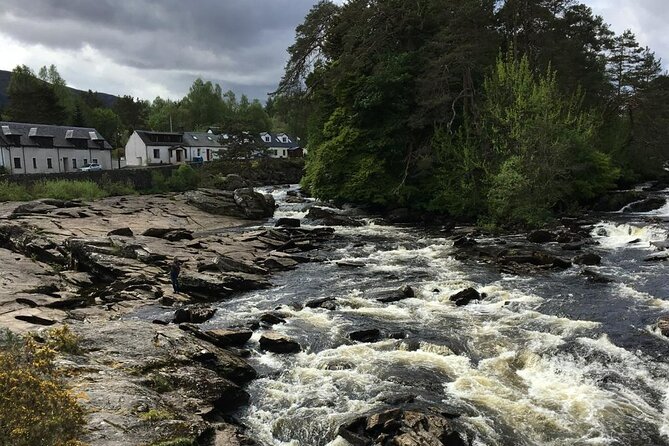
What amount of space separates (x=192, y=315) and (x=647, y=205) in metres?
37.0

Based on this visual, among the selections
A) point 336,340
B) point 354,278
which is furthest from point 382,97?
point 336,340

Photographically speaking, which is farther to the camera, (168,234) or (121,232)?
(168,234)

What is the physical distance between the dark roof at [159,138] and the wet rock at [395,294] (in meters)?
85.9

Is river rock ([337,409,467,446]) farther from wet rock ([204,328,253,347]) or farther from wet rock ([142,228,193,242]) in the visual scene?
wet rock ([142,228,193,242])

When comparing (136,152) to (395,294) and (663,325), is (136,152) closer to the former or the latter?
(395,294)

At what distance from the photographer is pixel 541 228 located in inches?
1340

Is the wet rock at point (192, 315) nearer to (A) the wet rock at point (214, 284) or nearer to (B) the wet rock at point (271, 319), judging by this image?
(B) the wet rock at point (271, 319)

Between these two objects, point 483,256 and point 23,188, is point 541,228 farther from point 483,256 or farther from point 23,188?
point 23,188

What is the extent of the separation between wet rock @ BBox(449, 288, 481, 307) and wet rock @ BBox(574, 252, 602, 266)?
8.31m

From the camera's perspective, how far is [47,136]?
7394 centimetres

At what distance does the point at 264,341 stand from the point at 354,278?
9.44 metres

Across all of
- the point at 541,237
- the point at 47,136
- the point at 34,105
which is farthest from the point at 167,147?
the point at 541,237

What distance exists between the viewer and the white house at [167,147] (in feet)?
315

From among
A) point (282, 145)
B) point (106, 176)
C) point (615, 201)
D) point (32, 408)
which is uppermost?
point (282, 145)
